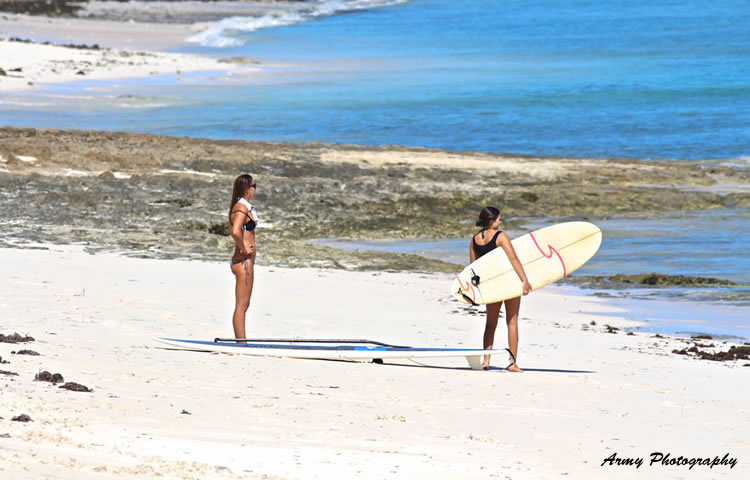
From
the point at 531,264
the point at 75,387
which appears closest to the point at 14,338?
the point at 75,387

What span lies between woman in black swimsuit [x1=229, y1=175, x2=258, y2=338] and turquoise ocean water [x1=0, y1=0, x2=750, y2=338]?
24.0 feet

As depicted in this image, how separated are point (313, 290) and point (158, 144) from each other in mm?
11384

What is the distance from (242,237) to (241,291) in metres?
0.53

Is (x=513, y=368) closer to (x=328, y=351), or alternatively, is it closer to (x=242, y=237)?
(x=328, y=351)

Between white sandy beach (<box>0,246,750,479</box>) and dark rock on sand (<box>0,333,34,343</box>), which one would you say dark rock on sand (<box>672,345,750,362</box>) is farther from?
dark rock on sand (<box>0,333,34,343</box>)

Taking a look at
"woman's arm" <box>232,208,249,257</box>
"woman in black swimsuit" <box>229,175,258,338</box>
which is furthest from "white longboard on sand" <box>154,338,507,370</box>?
"woman's arm" <box>232,208,249,257</box>

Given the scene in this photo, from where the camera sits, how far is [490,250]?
10.3 meters

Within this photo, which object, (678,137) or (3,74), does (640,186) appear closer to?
(678,137)

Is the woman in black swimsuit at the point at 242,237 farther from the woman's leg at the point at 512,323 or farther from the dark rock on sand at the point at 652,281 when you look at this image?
the dark rock on sand at the point at 652,281

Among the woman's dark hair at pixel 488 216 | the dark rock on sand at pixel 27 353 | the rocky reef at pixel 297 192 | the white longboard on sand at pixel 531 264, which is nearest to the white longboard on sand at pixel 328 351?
the white longboard on sand at pixel 531 264

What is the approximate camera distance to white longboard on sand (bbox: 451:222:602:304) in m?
10.2

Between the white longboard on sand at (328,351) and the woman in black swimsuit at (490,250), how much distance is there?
0.98 ft

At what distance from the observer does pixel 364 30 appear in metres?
71.9

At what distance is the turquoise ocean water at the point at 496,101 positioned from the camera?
20766mm
